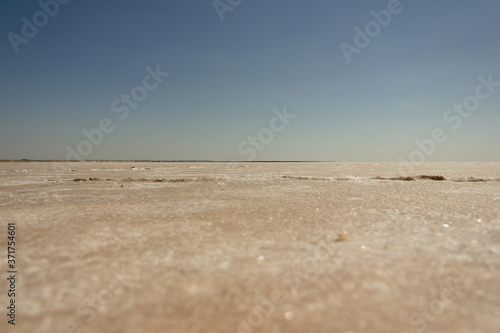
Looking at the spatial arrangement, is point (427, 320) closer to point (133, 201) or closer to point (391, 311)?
point (391, 311)

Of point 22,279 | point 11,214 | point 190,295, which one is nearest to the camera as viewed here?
point 190,295

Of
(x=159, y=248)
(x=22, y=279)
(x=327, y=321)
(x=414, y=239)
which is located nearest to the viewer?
(x=327, y=321)

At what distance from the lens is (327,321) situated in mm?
849

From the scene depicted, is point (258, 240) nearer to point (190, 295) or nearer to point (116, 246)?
point (190, 295)

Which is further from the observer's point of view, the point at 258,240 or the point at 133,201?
the point at 133,201

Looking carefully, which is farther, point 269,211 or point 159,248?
point 269,211

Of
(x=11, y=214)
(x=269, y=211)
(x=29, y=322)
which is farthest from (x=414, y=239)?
(x=11, y=214)

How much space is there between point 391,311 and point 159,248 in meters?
1.09

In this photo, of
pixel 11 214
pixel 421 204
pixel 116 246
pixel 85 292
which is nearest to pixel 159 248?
pixel 116 246

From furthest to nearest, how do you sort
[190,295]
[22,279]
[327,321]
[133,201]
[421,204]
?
[133,201], [421,204], [22,279], [190,295], [327,321]

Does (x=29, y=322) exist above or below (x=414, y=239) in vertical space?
below

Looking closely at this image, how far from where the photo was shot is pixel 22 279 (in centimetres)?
113

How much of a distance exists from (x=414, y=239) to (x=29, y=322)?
1.75m

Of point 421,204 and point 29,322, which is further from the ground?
point 421,204
